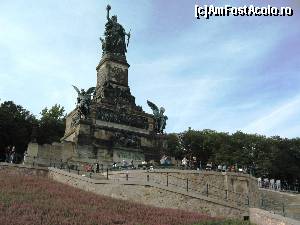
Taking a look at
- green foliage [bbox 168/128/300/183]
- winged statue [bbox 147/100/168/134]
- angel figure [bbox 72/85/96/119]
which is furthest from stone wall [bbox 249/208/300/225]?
Answer: green foliage [bbox 168/128/300/183]

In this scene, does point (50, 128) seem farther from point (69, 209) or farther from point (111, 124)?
point (69, 209)

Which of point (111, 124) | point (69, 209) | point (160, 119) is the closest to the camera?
point (69, 209)

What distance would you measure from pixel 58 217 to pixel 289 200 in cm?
2144

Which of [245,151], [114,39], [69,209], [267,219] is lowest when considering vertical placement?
[267,219]

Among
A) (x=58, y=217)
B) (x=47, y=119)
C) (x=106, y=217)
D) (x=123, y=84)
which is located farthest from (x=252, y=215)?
(x=47, y=119)

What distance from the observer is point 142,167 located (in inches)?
1289

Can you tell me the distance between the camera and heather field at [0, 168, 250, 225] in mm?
18922

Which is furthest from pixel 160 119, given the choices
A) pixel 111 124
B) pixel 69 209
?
pixel 69 209

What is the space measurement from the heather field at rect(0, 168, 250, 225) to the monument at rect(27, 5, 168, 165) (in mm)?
11203

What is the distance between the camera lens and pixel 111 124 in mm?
41781

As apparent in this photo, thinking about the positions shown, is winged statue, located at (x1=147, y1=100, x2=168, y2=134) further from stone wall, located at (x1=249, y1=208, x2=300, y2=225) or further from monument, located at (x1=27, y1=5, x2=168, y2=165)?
stone wall, located at (x1=249, y1=208, x2=300, y2=225)

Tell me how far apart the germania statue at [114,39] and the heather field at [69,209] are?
24161 mm

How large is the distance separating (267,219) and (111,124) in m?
23.0

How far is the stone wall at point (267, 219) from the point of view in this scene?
1902 cm
